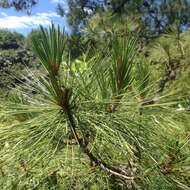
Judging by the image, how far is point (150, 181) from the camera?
1.29 m

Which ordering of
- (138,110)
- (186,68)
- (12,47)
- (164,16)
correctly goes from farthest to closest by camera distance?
(12,47)
(164,16)
(186,68)
(138,110)

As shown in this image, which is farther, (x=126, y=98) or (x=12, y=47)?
(x=12, y=47)

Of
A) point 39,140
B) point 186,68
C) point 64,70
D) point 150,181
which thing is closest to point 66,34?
point 64,70

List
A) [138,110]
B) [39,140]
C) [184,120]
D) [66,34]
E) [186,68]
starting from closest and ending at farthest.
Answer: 1. [66,34]
2. [39,140]
3. [138,110]
4. [184,120]
5. [186,68]

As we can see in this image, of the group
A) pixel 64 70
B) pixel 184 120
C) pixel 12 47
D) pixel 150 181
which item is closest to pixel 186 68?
pixel 184 120

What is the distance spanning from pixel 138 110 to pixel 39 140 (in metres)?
0.25

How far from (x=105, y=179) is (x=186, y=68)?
4.51ft

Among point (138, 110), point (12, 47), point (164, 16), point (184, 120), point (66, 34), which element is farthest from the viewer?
point (12, 47)

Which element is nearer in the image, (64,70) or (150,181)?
(64,70)

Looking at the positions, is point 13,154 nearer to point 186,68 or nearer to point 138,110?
point 138,110

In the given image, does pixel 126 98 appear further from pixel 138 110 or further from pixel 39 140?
pixel 39 140

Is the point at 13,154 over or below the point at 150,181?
over

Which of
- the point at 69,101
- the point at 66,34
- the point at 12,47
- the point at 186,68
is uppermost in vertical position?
the point at 66,34

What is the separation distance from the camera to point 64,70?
114 cm
